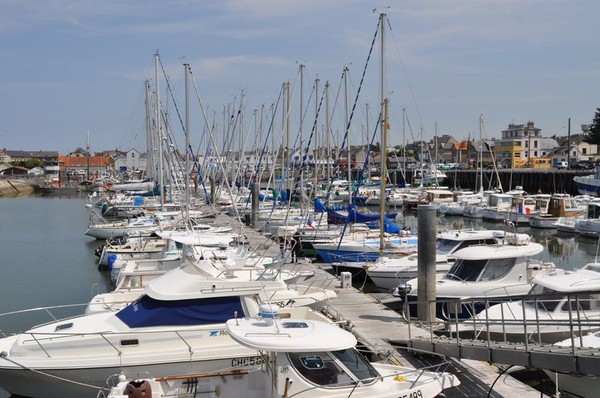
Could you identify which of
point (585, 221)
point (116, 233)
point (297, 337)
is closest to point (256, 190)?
point (116, 233)

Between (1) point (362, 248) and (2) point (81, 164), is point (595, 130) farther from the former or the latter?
(2) point (81, 164)

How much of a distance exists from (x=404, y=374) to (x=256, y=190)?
33303mm

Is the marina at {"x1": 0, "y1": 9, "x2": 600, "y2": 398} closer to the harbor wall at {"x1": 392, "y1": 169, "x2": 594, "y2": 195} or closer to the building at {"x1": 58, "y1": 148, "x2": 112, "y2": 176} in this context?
the harbor wall at {"x1": 392, "y1": 169, "x2": 594, "y2": 195}

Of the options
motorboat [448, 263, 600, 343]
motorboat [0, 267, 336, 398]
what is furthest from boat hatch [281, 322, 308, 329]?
motorboat [448, 263, 600, 343]

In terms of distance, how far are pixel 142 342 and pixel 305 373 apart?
14.6 feet

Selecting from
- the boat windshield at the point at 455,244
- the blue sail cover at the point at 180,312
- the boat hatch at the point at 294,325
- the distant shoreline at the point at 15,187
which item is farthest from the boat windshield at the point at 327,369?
the distant shoreline at the point at 15,187

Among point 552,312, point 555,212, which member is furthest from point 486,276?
point 555,212

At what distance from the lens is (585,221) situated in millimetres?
45500

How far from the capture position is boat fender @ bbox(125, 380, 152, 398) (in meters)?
10.2

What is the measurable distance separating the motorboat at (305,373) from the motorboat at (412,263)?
42.4 ft

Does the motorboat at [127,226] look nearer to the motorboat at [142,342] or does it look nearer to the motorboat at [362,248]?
the motorboat at [362,248]

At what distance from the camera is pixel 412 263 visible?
24.8 metres

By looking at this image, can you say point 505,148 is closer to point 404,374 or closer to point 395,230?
point 395,230

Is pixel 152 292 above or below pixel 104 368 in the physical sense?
above
